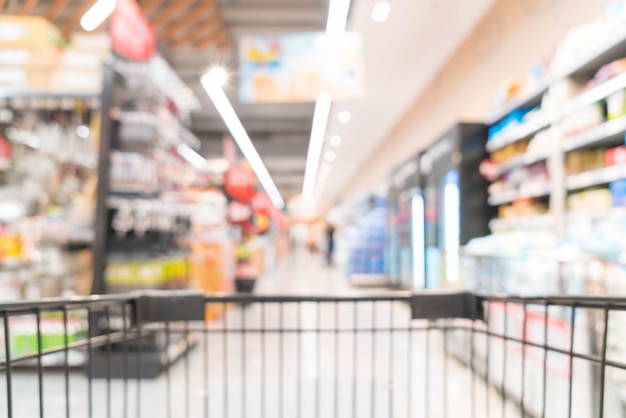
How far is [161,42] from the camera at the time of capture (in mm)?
7449

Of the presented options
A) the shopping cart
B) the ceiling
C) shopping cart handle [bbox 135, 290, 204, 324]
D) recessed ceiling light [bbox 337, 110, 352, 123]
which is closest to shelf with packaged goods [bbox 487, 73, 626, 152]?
the shopping cart

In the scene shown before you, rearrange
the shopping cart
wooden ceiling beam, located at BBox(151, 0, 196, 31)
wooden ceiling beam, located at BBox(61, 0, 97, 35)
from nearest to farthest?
1. the shopping cart
2. wooden ceiling beam, located at BBox(151, 0, 196, 31)
3. wooden ceiling beam, located at BBox(61, 0, 97, 35)

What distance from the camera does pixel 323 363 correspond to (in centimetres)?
459

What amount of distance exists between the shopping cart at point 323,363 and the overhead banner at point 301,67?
8.96 ft

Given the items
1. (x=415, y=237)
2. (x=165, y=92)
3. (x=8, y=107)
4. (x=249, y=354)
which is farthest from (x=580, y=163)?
(x=8, y=107)

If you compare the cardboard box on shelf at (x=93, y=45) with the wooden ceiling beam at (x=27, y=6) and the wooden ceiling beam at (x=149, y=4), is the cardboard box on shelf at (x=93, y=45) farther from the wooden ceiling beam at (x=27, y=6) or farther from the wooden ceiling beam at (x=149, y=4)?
the wooden ceiling beam at (x=27, y=6)

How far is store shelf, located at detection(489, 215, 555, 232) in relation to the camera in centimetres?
419

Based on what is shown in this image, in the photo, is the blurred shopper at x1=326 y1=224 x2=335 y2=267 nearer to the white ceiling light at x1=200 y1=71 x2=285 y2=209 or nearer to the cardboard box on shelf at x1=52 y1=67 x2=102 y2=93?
the white ceiling light at x1=200 y1=71 x2=285 y2=209

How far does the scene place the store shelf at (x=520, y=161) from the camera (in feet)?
13.9

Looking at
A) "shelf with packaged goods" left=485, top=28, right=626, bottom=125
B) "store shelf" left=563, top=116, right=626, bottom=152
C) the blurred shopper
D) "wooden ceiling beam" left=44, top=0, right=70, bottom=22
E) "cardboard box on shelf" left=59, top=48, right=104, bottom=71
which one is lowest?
the blurred shopper

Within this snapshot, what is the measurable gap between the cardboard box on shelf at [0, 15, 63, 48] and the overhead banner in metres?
1.98

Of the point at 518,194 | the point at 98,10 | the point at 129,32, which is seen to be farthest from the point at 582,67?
the point at 98,10

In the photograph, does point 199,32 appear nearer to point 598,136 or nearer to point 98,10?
point 98,10

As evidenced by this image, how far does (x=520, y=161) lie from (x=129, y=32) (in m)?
3.77
